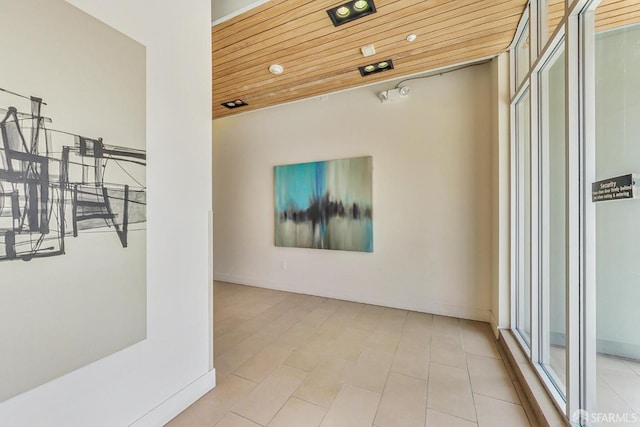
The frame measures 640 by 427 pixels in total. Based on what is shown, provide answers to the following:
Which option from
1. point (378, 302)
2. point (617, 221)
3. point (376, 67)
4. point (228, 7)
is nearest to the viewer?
point (617, 221)

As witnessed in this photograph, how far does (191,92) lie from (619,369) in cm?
313

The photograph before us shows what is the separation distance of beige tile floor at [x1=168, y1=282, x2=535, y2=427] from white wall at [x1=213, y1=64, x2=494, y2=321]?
487mm

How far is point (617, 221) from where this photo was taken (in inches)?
51.6

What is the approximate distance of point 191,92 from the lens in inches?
75.3

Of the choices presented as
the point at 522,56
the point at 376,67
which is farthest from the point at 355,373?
A: the point at 522,56


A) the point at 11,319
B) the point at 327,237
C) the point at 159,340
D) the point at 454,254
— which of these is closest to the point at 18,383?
the point at 11,319

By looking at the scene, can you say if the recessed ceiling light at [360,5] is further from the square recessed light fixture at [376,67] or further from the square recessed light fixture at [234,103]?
the square recessed light fixture at [234,103]

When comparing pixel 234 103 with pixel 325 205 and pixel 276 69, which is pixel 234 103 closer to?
pixel 276 69

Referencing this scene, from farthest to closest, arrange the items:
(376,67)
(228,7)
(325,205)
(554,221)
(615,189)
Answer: (325,205), (376,67), (228,7), (554,221), (615,189)

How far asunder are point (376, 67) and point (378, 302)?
312 centimetres

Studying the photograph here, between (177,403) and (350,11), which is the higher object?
(350,11)

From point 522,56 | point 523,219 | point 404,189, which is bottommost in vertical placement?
point 523,219

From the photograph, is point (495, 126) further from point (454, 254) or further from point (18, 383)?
point (18, 383)

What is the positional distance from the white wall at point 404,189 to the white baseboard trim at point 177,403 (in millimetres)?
2373
